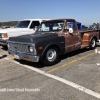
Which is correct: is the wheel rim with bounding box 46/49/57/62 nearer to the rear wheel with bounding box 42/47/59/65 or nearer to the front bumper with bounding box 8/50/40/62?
the rear wheel with bounding box 42/47/59/65

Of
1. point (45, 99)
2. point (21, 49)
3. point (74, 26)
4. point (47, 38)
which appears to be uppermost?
point (74, 26)

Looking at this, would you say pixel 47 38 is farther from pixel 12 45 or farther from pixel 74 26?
pixel 74 26

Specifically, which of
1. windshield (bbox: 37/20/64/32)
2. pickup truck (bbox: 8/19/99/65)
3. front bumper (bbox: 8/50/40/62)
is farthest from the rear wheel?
windshield (bbox: 37/20/64/32)

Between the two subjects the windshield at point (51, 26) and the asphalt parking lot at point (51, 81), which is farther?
the windshield at point (51, 26)

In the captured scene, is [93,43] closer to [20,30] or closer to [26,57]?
[20,30]

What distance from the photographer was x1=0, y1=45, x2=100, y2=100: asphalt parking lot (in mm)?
3777

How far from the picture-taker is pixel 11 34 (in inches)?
371

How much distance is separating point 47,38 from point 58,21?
1.55 meters

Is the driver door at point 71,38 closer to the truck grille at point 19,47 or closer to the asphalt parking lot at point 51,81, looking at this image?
the asphalt parking lot at point 51,81

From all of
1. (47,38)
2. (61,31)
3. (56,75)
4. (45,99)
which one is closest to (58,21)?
(61,31)

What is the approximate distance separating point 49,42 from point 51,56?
2.12ft

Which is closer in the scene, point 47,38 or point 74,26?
point 47,38

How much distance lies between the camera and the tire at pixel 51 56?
5948mm

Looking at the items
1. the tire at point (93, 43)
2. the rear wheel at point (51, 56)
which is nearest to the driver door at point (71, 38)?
the rear wheel at point (51, 56)
